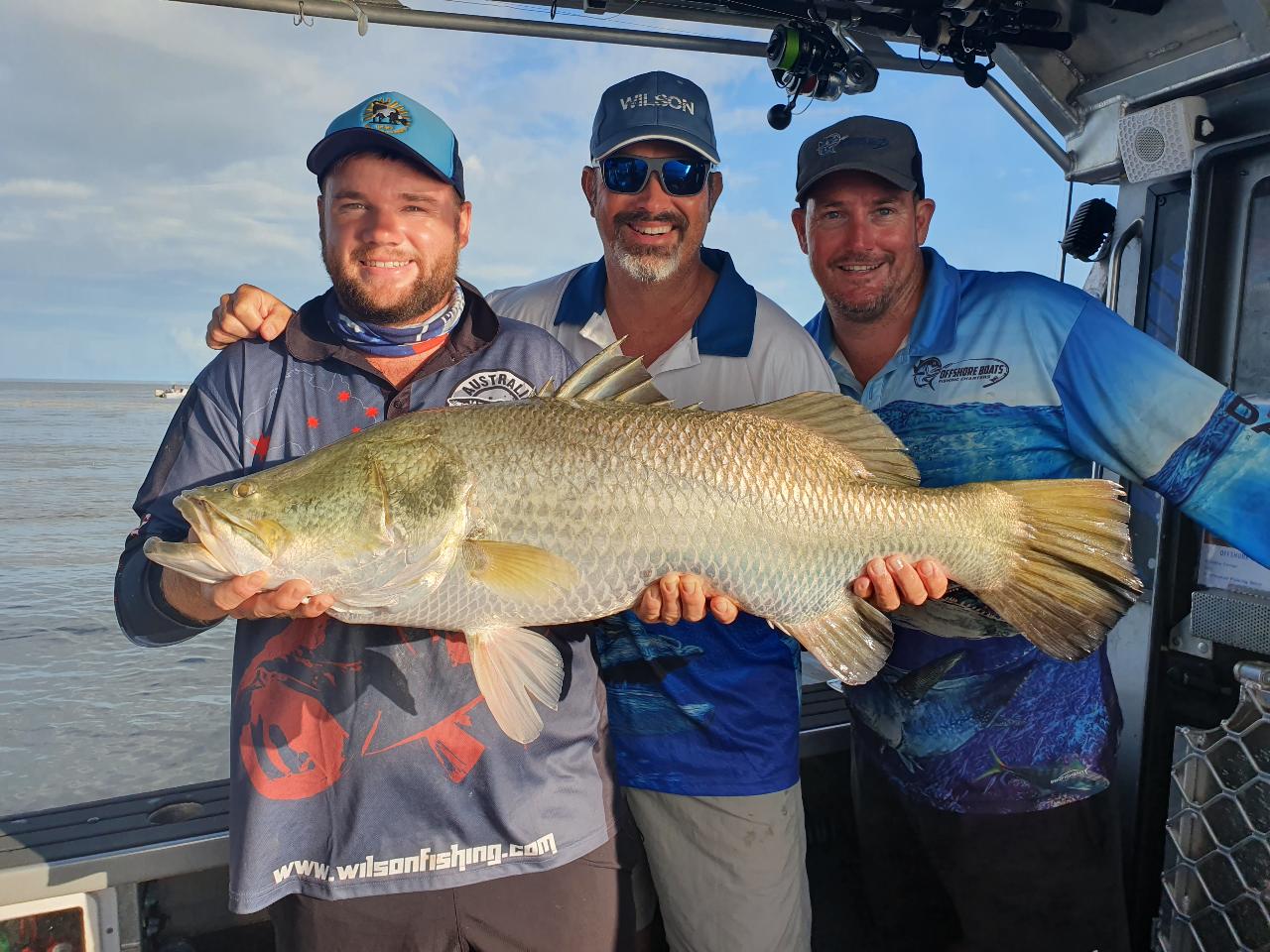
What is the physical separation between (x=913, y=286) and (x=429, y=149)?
1806 millimetres

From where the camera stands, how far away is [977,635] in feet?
8.75

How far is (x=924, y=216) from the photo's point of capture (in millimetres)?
3252

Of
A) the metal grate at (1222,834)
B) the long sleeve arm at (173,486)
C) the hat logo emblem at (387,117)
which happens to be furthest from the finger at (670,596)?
the metal grate at (1222,834)

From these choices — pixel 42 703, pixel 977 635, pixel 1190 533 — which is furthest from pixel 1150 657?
pixel 42 703

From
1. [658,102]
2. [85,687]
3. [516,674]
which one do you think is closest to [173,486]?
[516,674]

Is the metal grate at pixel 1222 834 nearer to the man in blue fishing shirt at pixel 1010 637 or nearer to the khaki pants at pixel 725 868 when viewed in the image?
the man in blue fishing shirt at pixel 1010 637

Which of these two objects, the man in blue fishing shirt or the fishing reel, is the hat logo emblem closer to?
the man in blue fishing shirt

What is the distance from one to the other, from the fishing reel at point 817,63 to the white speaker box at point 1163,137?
1.16m

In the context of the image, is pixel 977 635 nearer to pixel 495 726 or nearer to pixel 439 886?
pixel 495 726

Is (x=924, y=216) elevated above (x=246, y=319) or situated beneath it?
elevated above

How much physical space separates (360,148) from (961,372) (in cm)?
201

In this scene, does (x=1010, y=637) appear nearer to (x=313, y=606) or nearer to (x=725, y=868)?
(x=725, y=868)

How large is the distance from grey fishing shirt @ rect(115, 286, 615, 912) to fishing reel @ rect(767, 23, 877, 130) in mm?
2529

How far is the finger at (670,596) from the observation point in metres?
2.14
